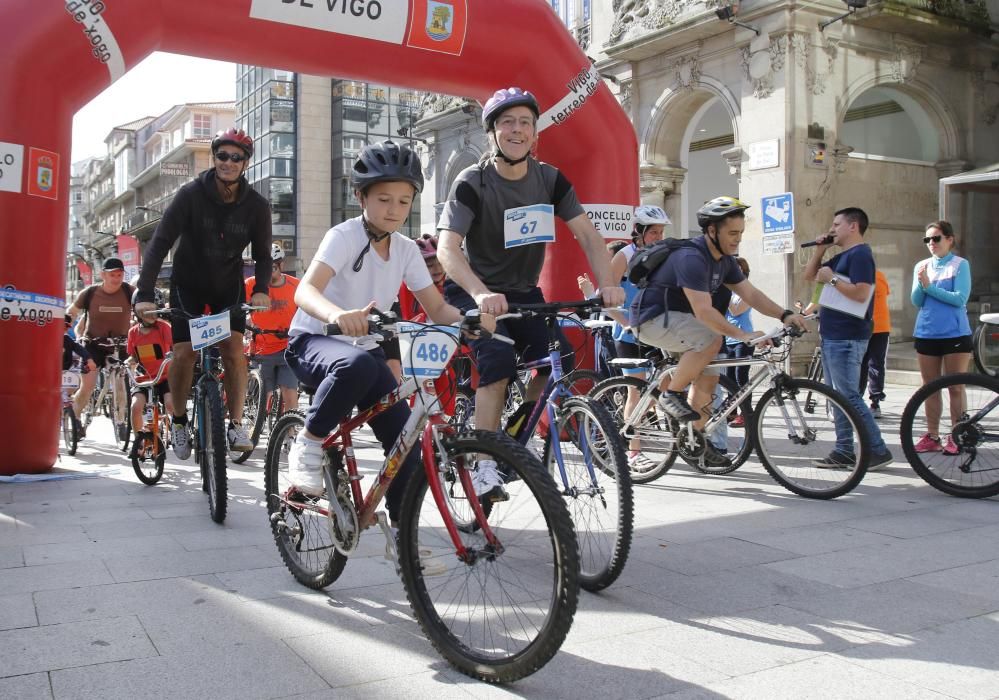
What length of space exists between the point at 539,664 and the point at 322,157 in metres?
54.7

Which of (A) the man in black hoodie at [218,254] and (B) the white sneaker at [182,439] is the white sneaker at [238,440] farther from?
(B) the white sneaker at [182,439]

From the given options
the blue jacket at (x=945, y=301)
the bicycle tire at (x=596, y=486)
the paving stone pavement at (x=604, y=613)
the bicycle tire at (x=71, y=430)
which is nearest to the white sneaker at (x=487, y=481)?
the paving stone pavement at (x=604, y=613)

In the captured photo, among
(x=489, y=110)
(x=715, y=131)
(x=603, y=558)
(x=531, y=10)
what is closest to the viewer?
(x=603, y=558)

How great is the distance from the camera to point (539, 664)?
2768 mm

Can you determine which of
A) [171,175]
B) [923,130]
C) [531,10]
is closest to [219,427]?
[531,10]

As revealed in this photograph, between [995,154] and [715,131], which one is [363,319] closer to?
[995,154]

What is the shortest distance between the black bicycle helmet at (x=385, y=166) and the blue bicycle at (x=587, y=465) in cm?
67

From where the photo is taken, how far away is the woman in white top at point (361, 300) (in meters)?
3.57

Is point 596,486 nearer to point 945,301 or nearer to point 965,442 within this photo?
point 965,442

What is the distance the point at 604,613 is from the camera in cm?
366

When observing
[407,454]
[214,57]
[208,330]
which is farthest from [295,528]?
[214,57]

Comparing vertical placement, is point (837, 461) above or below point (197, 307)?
below

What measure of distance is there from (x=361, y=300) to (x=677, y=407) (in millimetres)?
2807

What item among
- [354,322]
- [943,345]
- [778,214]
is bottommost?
[354,322]
